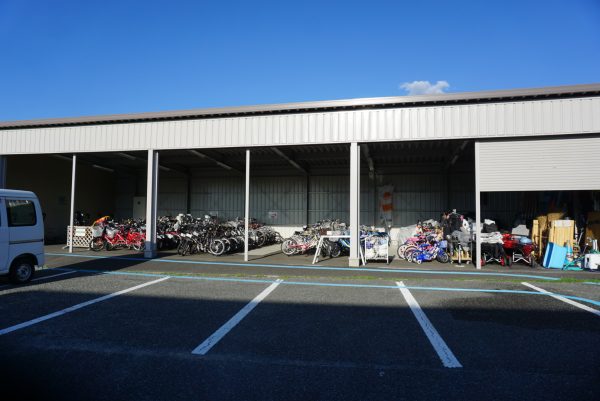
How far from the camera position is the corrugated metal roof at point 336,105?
8250 millimetres

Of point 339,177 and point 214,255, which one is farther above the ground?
point 339,177

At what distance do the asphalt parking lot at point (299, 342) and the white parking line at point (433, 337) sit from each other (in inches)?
0.9

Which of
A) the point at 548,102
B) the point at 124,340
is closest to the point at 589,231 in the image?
the point at 548,102

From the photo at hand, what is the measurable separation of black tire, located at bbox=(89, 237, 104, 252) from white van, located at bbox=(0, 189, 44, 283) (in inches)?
225

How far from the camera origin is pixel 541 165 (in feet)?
28.0

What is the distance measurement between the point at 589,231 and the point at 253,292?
9.82 metres

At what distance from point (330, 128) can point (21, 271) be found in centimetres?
747

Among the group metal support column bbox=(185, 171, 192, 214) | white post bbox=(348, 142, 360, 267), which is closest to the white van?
white post bbox=(348, 142, 360, 267)

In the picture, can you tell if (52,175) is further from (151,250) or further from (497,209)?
(497,209)

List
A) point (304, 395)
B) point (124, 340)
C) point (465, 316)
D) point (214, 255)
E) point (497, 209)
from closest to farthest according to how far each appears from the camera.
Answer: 1. point (304, 395)
2. point (124, 340)
3. point (465, 316)
4. point (214, 255)
5. point (497, 209)

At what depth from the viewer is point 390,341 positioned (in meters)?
3.86

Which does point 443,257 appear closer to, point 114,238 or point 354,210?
point 354,210

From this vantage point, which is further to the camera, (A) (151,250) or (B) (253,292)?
(A) (151,250)

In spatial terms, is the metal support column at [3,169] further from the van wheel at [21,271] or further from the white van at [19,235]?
the van wheel at [21,271]
